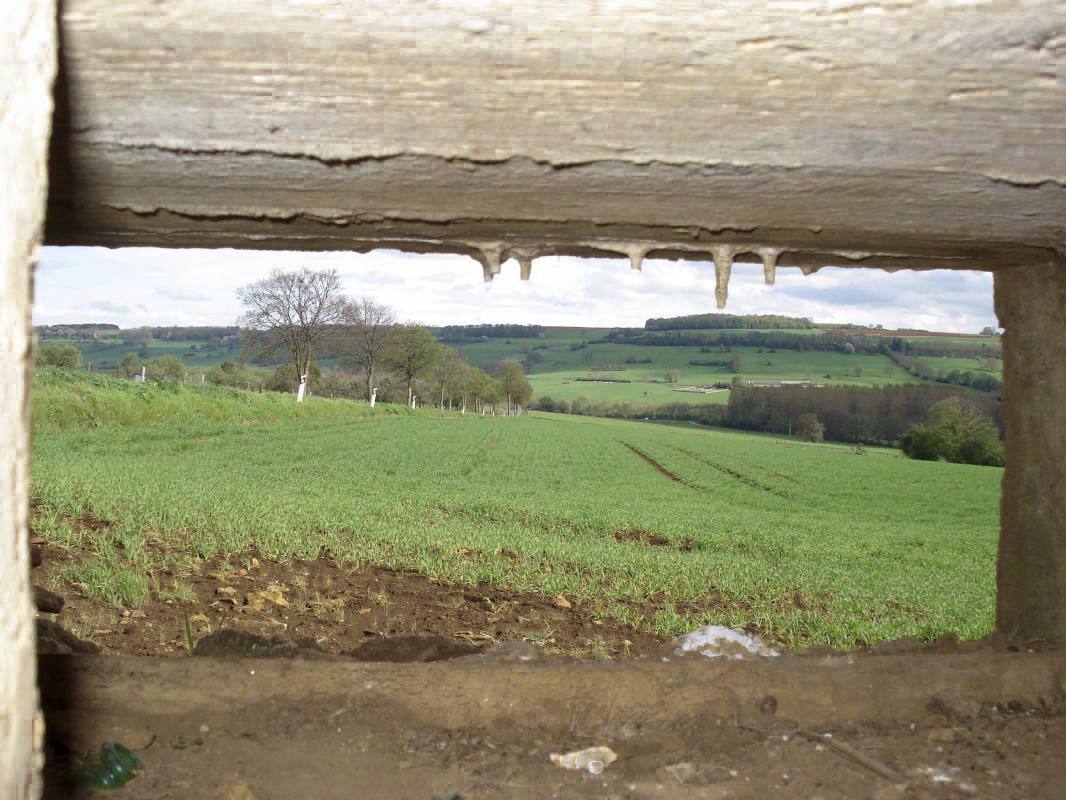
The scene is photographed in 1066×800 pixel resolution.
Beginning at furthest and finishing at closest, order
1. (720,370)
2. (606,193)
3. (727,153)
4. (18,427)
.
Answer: (720,370)
(606,193)
(727,153)
(18,427)

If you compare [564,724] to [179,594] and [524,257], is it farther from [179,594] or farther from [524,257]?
[179,594]

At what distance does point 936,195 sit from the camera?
1769 mm

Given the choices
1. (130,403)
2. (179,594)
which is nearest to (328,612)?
(179,594)

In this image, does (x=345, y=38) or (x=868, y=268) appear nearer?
(x=345, y=38)

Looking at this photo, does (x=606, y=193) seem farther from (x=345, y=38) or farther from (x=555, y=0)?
(x=345, y=38)

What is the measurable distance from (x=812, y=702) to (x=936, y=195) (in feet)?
4.78

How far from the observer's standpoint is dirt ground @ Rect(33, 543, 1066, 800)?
179 cm

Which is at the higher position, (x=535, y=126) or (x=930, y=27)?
(x=930, y=27)

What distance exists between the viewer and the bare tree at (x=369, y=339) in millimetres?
59156

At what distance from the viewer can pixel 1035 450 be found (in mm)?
2773

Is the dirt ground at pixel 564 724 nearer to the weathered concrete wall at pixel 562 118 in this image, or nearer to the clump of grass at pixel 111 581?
the weathered concrete wall at pixel 562 118

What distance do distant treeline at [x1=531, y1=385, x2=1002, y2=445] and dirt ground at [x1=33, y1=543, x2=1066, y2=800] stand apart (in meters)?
61.9

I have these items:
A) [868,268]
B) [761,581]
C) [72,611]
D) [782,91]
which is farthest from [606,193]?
[761,581]

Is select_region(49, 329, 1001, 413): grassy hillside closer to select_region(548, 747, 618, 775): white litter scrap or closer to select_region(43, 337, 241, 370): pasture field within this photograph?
select_region(43, 337, 241, 370): pasture field
